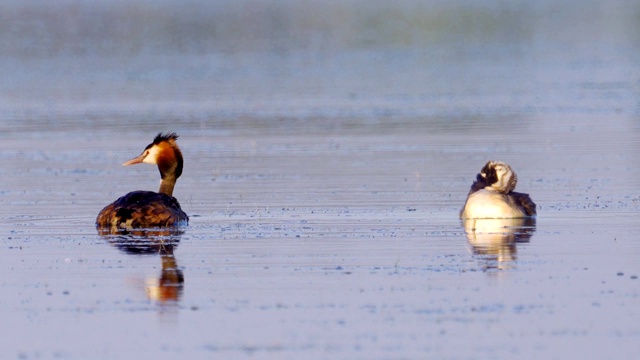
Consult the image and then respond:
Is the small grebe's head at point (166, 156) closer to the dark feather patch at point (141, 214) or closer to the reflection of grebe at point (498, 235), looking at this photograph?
the dark feather patch at point (141, 214)

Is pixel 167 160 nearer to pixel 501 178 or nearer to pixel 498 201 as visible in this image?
pixel 501 178

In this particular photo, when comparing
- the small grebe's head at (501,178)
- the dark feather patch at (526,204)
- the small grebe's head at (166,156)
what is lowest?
the dark feather patch at (526,204)

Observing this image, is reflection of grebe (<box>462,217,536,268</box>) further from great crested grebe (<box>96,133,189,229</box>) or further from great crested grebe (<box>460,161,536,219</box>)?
great crested grebe (<box>96,133,189,229</box>)

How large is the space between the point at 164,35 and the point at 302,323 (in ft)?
189

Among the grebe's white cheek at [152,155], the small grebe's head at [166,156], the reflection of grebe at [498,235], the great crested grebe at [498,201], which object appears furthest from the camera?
the grebe's white cheek at [152,155]

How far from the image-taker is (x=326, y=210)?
707 inches

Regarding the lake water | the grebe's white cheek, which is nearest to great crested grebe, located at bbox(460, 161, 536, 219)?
the lake water

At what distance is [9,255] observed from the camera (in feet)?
49.1

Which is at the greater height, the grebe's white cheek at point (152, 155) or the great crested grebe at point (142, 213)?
the grebe's white cheek at point (152, 155)

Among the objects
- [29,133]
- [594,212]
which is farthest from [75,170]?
[594,212]

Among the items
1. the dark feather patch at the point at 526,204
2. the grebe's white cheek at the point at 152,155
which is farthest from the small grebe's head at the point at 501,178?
the grebe's white cheek at the point at 152,155

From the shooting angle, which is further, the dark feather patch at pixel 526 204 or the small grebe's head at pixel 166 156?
the small grebe's head at pixel 166 156

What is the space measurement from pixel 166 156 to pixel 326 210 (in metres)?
2.01

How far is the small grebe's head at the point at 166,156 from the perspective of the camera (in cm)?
1878
